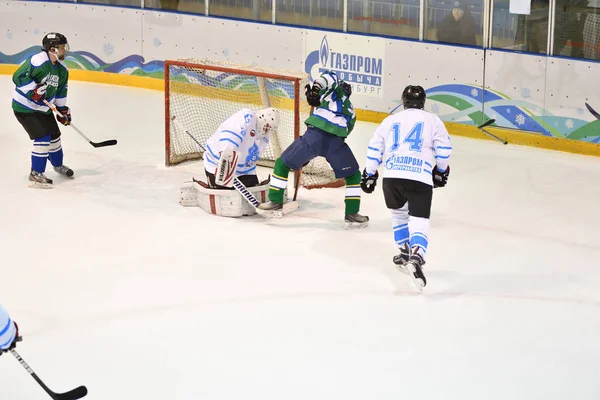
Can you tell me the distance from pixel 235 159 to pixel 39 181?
1.56 m

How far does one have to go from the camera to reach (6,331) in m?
3.44

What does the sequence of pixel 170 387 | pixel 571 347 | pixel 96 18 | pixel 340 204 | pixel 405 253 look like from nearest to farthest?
pixel 170 387
pixel 571 347
pixel 405 253
pixel 340 204
pixel 96 18

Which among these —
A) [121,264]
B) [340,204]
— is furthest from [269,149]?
[121,264]

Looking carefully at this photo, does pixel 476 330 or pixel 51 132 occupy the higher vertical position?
pixel 51 132

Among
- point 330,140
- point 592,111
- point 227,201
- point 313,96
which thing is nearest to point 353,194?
point 330,140

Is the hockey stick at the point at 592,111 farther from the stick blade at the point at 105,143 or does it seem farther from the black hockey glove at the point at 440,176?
the stick blade at the point at 105,143

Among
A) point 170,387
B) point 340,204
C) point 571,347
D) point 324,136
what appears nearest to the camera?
point 170,387

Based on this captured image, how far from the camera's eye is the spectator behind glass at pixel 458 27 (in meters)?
8.56

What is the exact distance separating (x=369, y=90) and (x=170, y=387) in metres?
5.27

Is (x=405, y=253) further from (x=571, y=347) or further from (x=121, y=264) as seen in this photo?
(x=121, y=264)

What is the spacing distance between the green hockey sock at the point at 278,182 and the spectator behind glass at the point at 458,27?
110 inches

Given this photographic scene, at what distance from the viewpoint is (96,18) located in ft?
34.6

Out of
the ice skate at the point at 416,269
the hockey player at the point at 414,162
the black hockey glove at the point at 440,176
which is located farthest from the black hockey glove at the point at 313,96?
the ice skate at the point at 416,269

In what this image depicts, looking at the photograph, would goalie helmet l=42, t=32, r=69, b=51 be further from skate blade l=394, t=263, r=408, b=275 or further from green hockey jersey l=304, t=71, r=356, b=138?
skate blade l=394, t=263, r=408, b=275
